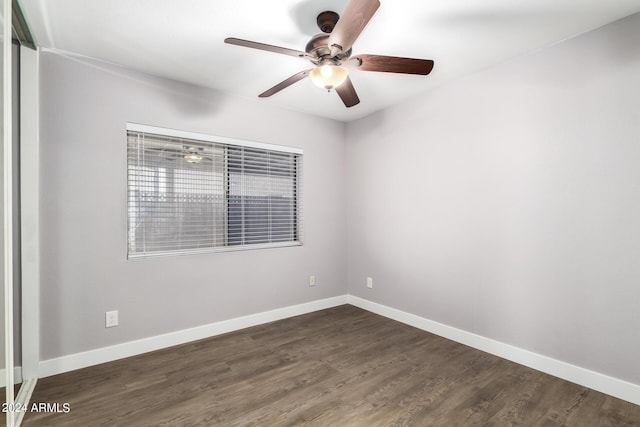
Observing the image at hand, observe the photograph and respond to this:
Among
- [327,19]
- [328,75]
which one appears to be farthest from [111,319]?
[327,19]

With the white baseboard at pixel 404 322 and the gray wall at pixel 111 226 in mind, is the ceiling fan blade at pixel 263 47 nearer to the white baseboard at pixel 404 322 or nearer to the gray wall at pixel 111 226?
the gray wall at pixel 111 226

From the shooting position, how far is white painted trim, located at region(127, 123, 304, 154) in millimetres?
2617

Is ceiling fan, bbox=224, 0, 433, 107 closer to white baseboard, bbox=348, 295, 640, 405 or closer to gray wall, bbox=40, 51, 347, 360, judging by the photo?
gray wall, bbox=40, 51, 347, 360

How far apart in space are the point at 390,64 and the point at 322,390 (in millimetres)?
2145

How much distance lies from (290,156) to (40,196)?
2237mm

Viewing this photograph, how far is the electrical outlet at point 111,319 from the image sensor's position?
2.46 m

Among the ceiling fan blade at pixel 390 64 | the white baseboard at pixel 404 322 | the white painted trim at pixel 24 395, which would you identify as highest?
the ceiling fan blade at pixel 390 64

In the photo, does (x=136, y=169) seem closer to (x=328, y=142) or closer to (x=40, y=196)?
(x=40, y=196)

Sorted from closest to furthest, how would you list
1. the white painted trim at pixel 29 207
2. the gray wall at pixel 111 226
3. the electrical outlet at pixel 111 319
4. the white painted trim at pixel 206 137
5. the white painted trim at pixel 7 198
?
the white painted trim at pixel 7 198 → the white painted trim at pixel 29 207 → the gray wall at pixel 111 226 → the electrical outlet at pixel 111 319 → the white painted trim at pixel 206 137

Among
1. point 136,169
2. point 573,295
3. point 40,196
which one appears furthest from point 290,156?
point 573,295

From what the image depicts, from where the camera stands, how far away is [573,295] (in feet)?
7.07

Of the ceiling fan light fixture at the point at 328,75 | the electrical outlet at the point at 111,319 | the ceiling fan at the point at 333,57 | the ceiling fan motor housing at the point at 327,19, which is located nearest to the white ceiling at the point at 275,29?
the ceiling fan motor housing at the point at 327,19

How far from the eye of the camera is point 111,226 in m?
2.49

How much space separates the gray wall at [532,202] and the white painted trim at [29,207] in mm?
3077
